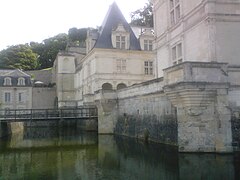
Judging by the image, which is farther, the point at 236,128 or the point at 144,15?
the point at 144,15

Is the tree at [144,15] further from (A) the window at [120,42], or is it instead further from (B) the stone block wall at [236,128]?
(B) the stone block wall at [236,128]

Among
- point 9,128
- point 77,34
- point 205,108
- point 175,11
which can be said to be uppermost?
point 77,34

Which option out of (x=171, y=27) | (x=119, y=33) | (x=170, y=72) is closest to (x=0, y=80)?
(x=119, y=33)

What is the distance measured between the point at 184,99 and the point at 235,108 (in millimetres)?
2231

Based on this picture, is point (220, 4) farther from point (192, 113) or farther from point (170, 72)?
point (192, 113)

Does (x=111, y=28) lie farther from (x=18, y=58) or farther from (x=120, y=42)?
(x=18, y=58)

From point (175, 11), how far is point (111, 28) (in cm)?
1279

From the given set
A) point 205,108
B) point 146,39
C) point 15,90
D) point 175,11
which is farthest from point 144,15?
point 205,108

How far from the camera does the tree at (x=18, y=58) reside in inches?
2202

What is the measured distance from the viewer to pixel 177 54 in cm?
1816

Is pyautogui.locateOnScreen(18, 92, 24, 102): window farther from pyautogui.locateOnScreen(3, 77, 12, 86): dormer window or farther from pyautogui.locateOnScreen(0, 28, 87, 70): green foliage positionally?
pyautogui.locateOnScreen(0, 28, 87, 70): green foliage

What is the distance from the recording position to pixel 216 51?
14.1 meters

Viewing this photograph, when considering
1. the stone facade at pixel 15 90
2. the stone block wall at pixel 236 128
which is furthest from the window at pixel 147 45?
the stone facade at pixel 15 90

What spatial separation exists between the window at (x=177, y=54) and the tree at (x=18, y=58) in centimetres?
4285
